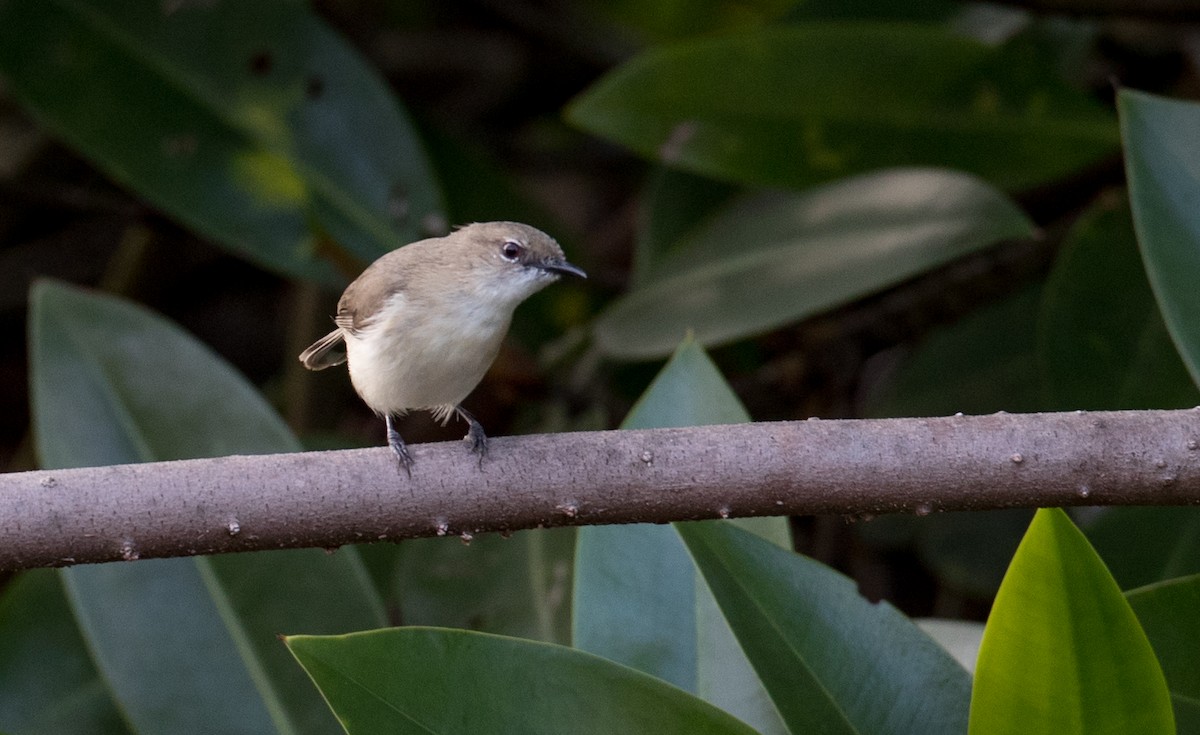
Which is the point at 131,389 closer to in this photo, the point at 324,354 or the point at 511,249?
the point at 324,354

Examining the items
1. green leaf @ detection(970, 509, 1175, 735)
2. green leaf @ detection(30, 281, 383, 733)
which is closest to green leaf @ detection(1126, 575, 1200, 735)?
green leaf @ detection(970, 509, 1175, 735)

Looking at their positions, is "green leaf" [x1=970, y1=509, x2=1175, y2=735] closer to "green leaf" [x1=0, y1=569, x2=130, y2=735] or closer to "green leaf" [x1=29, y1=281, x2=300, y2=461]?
"green leaf" [x1=29, y1=281, x2=300, y2=461]

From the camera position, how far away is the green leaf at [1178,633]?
68.4 inches

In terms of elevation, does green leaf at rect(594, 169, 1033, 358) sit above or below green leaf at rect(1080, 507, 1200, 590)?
above

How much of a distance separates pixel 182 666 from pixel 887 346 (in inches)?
98.5

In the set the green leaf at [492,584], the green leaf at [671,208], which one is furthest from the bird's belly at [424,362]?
the green leaf at [671,208]

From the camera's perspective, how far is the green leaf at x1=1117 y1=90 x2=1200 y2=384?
78.5 inches

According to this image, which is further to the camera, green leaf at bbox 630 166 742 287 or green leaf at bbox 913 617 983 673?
green leaf at bbox 630 166 742 287

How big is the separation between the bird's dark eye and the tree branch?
844 mm

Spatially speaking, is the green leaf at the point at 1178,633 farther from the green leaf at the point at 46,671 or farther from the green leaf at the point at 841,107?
the green leaf at the point at 46,671

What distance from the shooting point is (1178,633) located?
1750 millimetres

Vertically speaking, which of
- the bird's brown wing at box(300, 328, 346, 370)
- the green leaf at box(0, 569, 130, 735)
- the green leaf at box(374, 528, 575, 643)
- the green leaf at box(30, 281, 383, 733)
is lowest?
the green leaf at box(0, 569, 130, 735)

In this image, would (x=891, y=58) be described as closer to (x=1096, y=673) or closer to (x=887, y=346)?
(x=887, y=346)

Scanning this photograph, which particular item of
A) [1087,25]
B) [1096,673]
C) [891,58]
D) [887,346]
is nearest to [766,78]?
[891,58]
